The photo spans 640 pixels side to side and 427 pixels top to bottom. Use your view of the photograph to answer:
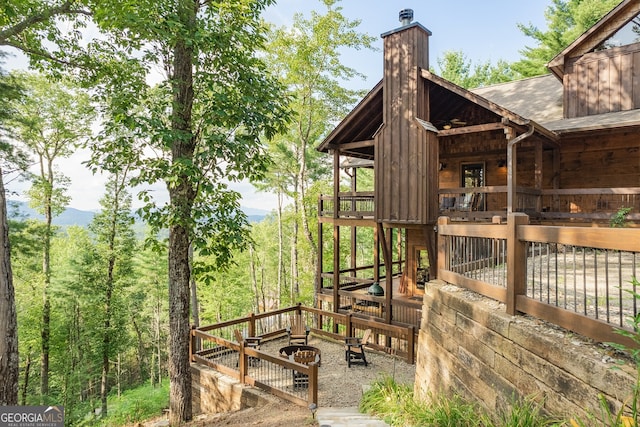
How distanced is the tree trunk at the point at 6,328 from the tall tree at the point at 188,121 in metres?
2.33

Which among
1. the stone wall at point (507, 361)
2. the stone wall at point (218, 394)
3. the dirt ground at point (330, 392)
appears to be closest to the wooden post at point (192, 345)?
the stone wall at point (218, 394)

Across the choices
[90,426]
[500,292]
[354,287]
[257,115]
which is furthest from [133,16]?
[90,426]

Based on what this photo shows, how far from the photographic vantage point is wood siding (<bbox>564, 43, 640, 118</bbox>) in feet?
30.8

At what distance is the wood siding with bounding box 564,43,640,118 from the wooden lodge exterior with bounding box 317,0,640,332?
26mm

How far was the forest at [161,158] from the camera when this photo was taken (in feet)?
Answer: 21.3

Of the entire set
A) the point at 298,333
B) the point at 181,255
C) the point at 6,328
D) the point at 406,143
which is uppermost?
the point at 406,143

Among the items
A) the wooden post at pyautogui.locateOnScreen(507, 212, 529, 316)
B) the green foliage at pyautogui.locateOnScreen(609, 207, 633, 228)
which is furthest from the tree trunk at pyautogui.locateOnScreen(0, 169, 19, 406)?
the green foliage at pyautogui.locateOnScreen(609, 207, 633, 228)

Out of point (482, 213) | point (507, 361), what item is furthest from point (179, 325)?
point (482, 213)

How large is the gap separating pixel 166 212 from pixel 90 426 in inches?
551

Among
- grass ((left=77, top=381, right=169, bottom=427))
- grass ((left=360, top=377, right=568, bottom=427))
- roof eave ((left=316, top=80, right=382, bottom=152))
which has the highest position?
roof eave ((left=316, top=80, right=382, bottom=152))

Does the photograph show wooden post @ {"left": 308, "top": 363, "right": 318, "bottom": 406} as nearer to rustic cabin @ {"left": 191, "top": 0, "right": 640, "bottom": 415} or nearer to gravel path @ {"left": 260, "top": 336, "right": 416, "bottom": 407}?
rustic cabin @ {"left": 191, "top": 0, "right": 640, "bottom": 415}

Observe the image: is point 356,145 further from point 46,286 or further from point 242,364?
point 46,286

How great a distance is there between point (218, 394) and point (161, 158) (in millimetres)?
6521

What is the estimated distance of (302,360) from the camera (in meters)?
9.07
